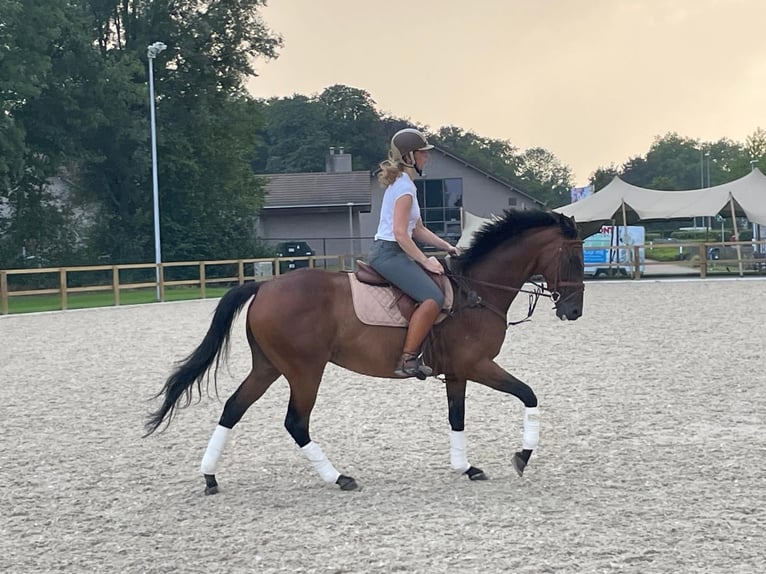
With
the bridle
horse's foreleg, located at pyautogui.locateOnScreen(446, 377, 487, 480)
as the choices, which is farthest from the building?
horse's foreleg, located at pyautogui.locateOnScreen(446, 377, 487, 480)

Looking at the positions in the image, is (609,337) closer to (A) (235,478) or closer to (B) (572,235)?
(B) (572,235)

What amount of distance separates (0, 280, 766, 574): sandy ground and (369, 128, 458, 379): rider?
3.31 feet

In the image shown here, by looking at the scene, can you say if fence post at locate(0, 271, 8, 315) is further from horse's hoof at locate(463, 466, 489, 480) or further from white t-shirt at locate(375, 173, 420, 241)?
horse's hoof at locate(463, 466, 489, 480)

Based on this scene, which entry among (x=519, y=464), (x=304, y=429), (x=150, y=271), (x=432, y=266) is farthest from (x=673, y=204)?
(x=304, y=429)

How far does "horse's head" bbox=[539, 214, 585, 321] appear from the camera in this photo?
266 inches

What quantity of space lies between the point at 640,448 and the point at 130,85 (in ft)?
99.5

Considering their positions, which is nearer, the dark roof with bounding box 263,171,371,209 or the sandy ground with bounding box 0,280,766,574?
the sandy ground with bounding box 0,280,766,574

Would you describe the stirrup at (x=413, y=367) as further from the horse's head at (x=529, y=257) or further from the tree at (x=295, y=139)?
the tree at (x=295, y=139)

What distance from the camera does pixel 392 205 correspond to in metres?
6.39

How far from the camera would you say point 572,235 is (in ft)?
22.6

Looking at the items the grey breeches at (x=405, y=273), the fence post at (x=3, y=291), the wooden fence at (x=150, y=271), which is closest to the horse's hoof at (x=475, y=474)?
the grey breeches at (x=405, y=273)

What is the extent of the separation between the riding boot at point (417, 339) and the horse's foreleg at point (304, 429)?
25.6 inches

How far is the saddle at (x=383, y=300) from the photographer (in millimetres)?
6477

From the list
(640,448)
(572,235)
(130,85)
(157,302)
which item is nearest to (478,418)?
(640,448)
